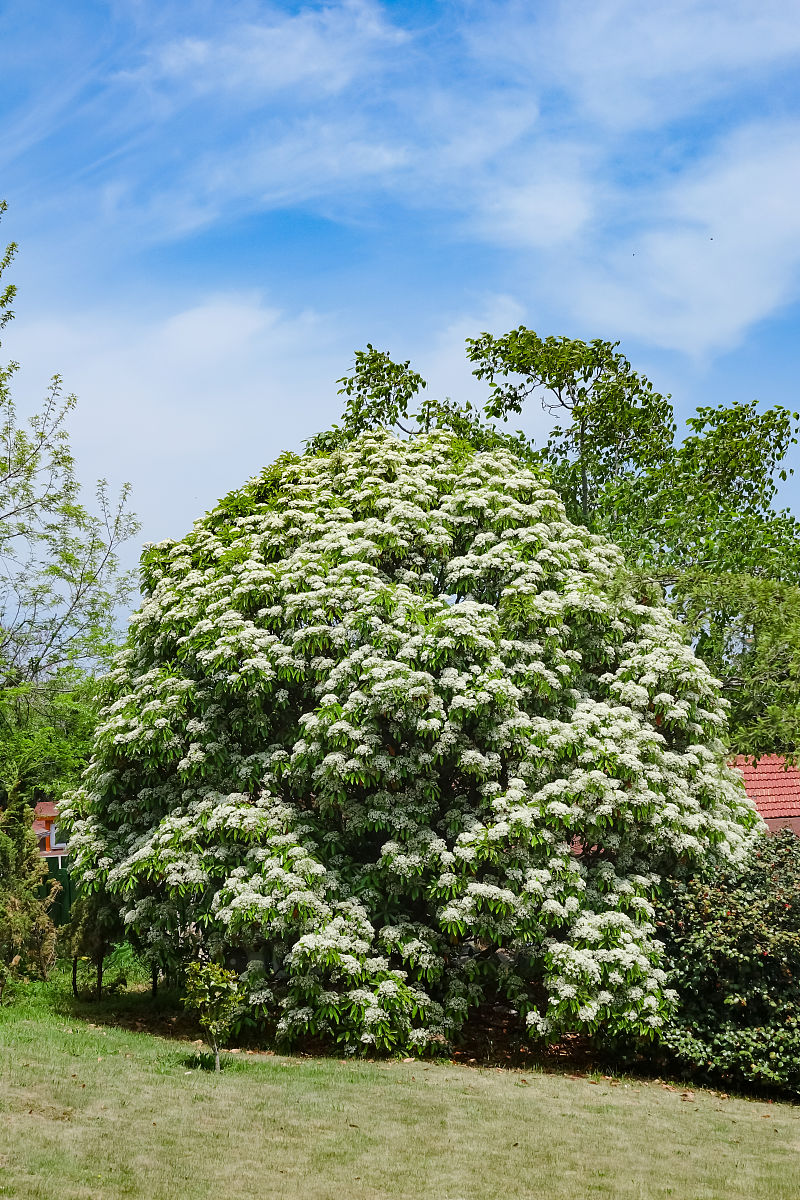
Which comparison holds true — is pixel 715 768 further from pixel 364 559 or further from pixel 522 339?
pixel 522 339

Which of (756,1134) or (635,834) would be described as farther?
(635,834)

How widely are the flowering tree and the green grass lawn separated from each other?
0.98 meters

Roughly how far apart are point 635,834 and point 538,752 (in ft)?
5.78

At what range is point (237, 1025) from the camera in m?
13.1

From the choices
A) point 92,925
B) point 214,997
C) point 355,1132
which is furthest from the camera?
point 92,925

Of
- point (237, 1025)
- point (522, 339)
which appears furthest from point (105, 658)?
point (237, 1025)

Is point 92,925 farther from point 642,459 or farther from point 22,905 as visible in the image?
point 642,459

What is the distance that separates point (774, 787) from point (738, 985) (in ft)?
37.1

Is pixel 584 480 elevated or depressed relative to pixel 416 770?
elevated

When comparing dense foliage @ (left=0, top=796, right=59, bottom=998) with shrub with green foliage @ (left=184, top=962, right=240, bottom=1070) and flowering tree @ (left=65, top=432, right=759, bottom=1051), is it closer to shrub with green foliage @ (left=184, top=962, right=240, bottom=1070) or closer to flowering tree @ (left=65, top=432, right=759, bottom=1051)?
flowering tree @ (left=65, top=432, right=759, bottom=1051)

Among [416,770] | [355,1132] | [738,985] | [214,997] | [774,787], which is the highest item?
[774,787]

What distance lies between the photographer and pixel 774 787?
23.1 metres

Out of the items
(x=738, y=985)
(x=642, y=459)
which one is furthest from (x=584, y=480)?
(x=738, y=985)

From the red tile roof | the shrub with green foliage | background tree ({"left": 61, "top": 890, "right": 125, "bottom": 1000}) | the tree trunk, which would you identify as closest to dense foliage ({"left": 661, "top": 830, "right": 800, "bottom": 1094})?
the shrub with green foliage
